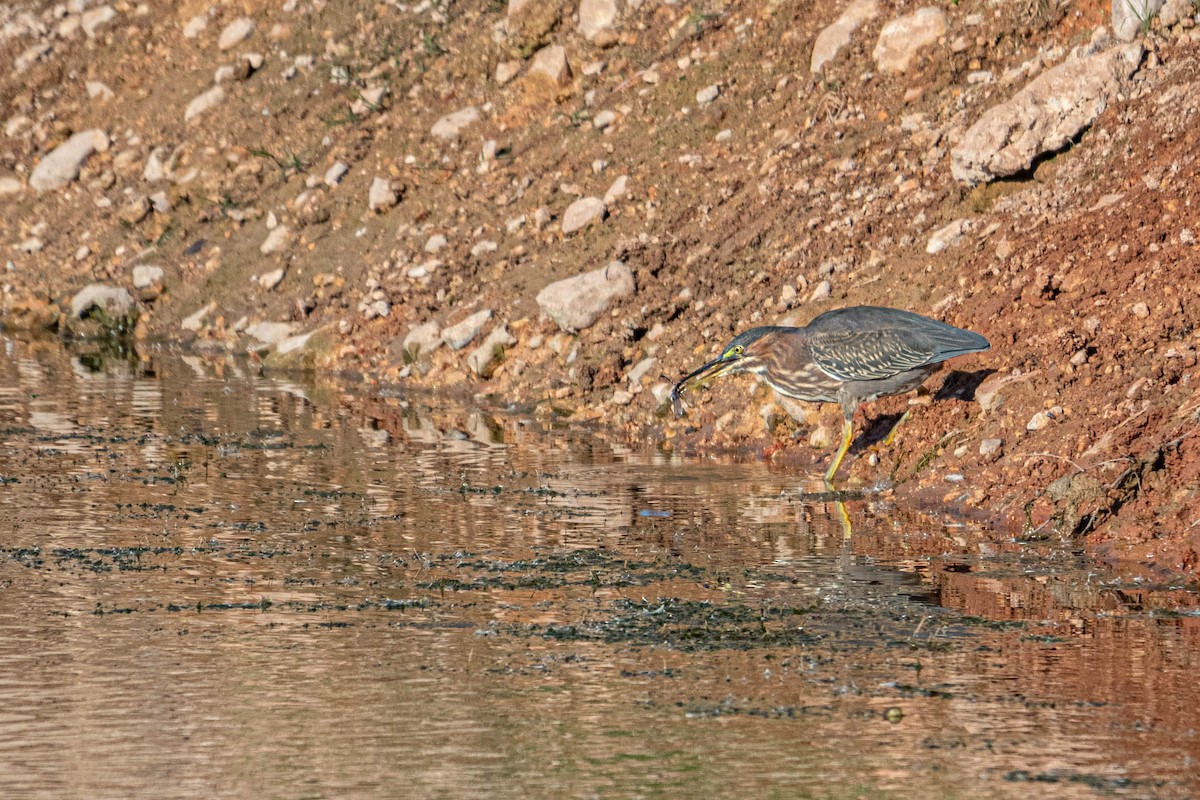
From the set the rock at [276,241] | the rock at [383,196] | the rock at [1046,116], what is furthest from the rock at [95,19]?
the rock at [1046,116]

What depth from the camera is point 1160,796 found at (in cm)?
548

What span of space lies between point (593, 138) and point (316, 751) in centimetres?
1219

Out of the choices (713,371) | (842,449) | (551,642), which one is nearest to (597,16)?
(713,371)

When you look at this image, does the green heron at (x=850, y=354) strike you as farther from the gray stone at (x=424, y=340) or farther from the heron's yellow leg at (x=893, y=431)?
the gray stone at (x=424, y=340)

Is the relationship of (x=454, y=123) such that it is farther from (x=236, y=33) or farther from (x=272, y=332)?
(x=236, y=33)

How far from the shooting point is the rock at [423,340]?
16.2 meters

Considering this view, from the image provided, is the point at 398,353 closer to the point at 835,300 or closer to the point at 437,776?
the point at 835,300

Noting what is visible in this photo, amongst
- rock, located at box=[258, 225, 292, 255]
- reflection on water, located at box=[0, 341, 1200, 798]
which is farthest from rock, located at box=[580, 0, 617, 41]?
reflection on water, located at box=[0, 341, 1200, 798]

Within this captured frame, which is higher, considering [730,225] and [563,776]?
[730,225]

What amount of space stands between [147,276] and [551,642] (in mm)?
13757

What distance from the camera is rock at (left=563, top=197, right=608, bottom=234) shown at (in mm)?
16219

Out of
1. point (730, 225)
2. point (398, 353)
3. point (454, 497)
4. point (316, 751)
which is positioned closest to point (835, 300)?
point (730, 225)

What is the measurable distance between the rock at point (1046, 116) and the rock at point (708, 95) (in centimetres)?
393

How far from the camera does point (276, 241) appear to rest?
19.4 metres
